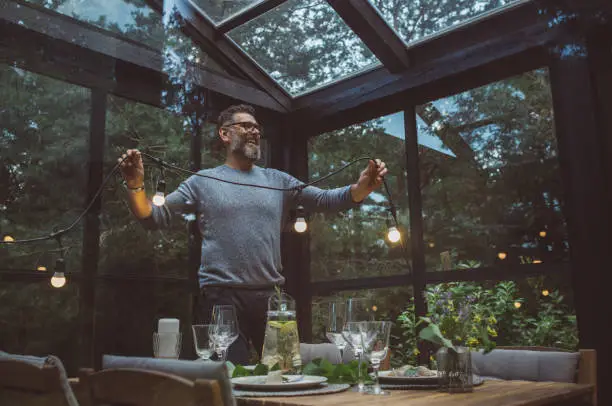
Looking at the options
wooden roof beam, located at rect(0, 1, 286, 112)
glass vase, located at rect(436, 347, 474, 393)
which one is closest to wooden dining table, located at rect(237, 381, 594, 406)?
glass vase, located at rect(436, 347, 474, 393)

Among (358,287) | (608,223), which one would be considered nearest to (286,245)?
(358,287)

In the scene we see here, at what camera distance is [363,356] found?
1.42 metres

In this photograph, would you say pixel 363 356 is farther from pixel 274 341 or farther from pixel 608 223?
pixel 608 223

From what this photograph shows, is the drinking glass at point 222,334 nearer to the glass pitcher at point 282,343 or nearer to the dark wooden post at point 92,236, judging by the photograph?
the glass pitcher at point 282,343

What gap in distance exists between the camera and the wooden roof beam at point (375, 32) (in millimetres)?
3467

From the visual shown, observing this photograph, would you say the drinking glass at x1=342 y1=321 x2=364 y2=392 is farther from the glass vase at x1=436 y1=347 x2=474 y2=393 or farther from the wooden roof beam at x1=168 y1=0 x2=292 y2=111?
the wooden roof beam at x1=168 y1=0 x2=292 y2=111

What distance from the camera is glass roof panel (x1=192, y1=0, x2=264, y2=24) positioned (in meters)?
3.68

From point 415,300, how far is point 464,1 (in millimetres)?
1739

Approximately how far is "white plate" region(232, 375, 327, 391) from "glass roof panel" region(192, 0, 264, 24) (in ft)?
8.89

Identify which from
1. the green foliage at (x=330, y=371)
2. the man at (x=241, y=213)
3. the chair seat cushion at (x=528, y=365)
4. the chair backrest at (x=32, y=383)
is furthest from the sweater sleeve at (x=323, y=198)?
the chair backrest at (x=32, y=383)

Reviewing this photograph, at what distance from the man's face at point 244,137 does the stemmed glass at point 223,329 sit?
1151mm

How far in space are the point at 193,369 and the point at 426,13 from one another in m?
3.08

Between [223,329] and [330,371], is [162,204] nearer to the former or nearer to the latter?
[223,329]

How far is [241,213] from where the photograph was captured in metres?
2.57
